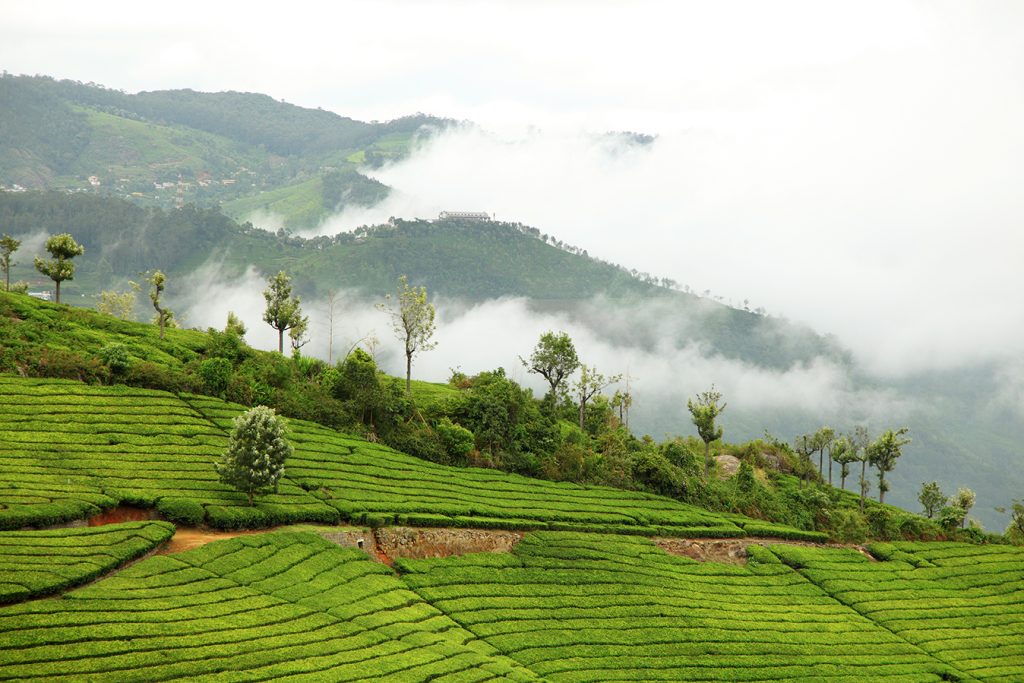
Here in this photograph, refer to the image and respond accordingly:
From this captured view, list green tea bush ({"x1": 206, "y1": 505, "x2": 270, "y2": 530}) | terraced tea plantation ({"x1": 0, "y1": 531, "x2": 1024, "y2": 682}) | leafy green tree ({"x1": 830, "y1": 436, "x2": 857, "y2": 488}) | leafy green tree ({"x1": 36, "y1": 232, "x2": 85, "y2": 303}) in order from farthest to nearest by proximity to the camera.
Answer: leafy green tree ({"x1": 830, "y1": 436, "x2": 857, "y2": 488})
leafy green tree ({"x1": 36, "y1": 232, "x2": 85, "y2": 303})
green tea bush ({"x1": 206, "y1": 505, "x2": 270, "y2": 530})
terraced tea plantation ({"x1": 0, "y1": 531, "x2": 1024, "y2": 682})

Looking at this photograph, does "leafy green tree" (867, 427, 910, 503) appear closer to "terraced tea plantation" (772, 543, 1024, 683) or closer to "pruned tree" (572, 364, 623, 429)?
"terraced tea plantation" (772, 543, 1024, 683)

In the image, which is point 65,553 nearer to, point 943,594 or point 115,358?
point 115,358

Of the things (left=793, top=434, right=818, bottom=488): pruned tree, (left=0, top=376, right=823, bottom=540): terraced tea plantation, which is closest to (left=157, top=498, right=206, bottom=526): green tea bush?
(left=0, top=376, right=823, bottom=540): terraced tea plantation

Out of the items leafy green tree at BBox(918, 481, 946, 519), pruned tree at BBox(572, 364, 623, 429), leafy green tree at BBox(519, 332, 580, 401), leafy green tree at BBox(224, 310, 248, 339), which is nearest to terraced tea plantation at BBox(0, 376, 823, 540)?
leafy green tree at BBox(224, 310, 248, 339)

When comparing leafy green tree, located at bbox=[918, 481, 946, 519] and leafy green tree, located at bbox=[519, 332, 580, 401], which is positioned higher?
leafy green tree, located at bbox=[519, 332, 580, 401]

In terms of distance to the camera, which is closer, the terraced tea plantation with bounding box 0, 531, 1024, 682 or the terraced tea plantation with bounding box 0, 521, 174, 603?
the terraced tea plantation with bounding box 0, 531, 1024, 682

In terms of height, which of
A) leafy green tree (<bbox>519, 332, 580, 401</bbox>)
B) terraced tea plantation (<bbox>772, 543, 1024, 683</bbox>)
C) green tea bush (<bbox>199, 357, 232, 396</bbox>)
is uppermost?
leafy green tree (<bbox>519, 332, 580, 401</bbox>)

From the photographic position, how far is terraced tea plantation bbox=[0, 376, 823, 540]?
39688mm

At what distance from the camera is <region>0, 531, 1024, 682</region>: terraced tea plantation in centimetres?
2900

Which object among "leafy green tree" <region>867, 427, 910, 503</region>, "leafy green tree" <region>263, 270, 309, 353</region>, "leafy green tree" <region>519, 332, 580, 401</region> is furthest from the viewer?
"leafy green tree" <region>867, 427, 910, 503</region>

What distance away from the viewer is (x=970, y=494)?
8188 centimetres

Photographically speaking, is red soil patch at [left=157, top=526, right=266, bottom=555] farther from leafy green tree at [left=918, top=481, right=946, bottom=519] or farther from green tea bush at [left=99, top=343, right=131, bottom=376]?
leafy green tree at [left=918, top=481, right=946, bottom=519]

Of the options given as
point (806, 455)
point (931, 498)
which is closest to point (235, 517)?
point (806, 455)

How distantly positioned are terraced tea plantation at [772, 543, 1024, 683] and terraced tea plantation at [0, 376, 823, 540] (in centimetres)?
576
